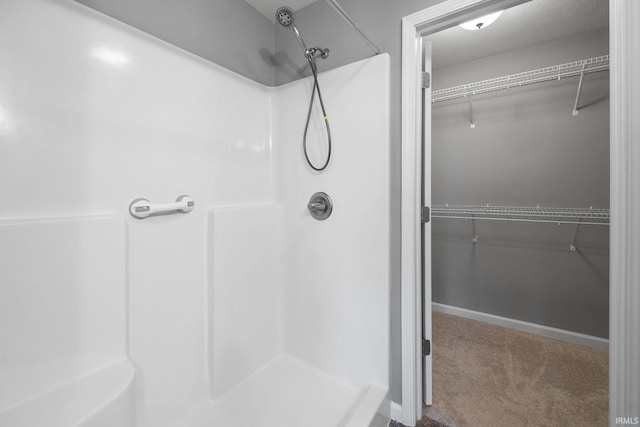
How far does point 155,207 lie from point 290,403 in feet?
3.92

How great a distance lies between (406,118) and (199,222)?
117 centimetres

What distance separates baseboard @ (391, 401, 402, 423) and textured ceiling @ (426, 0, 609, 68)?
222 cm

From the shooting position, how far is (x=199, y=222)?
1.31 metres

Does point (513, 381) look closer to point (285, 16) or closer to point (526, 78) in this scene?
point (526, 78)

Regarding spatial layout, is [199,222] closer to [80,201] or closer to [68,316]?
[80,201]

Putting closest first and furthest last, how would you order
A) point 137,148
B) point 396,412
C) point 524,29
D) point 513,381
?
point 137,148 → point 396,412 → point 513,381 → point 524,29

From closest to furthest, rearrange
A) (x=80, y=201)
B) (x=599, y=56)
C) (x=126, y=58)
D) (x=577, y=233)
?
(x=80, y=201), (x=126, y=58), (x=599, y=56), (x=577, y=233)

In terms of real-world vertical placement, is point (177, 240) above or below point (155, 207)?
below

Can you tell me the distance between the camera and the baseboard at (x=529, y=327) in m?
2.06

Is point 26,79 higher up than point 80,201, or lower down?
higher up

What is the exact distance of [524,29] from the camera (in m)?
1.99

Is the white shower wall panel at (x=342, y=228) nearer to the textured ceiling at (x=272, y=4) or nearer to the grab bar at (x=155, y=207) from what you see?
the textured ceiling at (x=272, y=4)

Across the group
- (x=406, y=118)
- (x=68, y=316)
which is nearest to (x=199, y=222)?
(x=68, y=316)

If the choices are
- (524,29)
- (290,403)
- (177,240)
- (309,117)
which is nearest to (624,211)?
(309,117)
